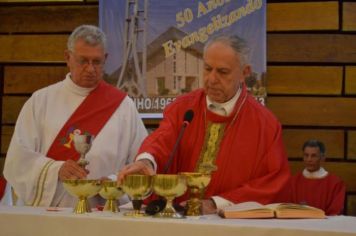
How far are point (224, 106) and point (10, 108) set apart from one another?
4085mm

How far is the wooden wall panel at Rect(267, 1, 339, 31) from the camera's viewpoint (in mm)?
6250

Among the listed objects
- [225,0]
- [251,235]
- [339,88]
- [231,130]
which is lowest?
[251,235]

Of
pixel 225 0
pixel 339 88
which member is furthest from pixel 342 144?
pixel 225 0

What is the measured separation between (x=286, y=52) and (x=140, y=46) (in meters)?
1.44

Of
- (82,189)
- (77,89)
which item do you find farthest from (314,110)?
(82,189)

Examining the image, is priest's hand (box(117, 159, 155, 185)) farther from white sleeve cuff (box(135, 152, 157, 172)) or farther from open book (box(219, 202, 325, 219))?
open book (box(219, 202, 325, 219))

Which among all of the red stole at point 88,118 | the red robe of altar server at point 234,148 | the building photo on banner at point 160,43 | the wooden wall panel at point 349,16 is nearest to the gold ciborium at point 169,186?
the red robe of altar server at point 234,148

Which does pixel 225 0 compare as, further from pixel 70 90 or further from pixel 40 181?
pixel 40 181

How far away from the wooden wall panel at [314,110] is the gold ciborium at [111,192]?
388 cm

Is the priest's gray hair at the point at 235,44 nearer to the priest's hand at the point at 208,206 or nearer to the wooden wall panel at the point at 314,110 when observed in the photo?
the priest's hand at the point at 208,206

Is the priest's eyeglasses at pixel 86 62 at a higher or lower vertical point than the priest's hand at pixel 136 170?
higher

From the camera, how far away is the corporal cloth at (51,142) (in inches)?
134

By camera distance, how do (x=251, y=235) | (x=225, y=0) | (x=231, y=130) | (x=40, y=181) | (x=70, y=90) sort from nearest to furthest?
(x=251, y=235), (x=231, y=130), (x=40, y=181), (x=70, y=90), (x=225, y=0)

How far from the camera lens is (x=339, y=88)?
6.30 metres
